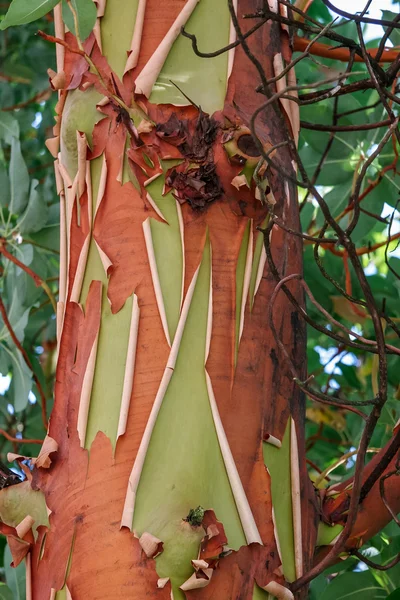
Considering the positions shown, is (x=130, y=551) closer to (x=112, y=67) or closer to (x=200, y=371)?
(x=200, y=371)

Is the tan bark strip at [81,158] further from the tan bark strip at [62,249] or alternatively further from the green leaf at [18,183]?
the green leaf at [18,183]


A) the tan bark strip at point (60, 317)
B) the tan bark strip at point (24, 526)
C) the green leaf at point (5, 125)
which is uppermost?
the green leaf at point (5, 125)

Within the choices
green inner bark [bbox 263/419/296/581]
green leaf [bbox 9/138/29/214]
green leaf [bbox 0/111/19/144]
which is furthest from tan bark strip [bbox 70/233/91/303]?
green leaf [bbox 0/111/19/144]

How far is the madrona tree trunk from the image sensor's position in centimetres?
58

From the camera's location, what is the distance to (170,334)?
2.06ft

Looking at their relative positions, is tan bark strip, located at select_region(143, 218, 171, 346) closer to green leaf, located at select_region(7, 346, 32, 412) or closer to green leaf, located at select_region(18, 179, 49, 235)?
green leaf, located at select_region(7, 346, 32, 412)

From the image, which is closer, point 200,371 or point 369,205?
point 200,371

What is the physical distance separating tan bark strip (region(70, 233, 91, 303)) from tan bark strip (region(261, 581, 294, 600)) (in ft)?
0.92

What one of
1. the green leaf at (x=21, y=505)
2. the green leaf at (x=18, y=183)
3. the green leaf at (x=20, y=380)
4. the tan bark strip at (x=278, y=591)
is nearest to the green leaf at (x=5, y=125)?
the green leaf at (x=18, y=183)

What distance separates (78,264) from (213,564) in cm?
28

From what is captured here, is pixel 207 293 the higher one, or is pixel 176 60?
pixel 176 60

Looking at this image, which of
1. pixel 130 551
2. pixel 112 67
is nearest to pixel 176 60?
pixel 112 67

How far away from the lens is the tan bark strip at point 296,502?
620mm

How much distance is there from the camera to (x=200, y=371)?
0.62 metres
